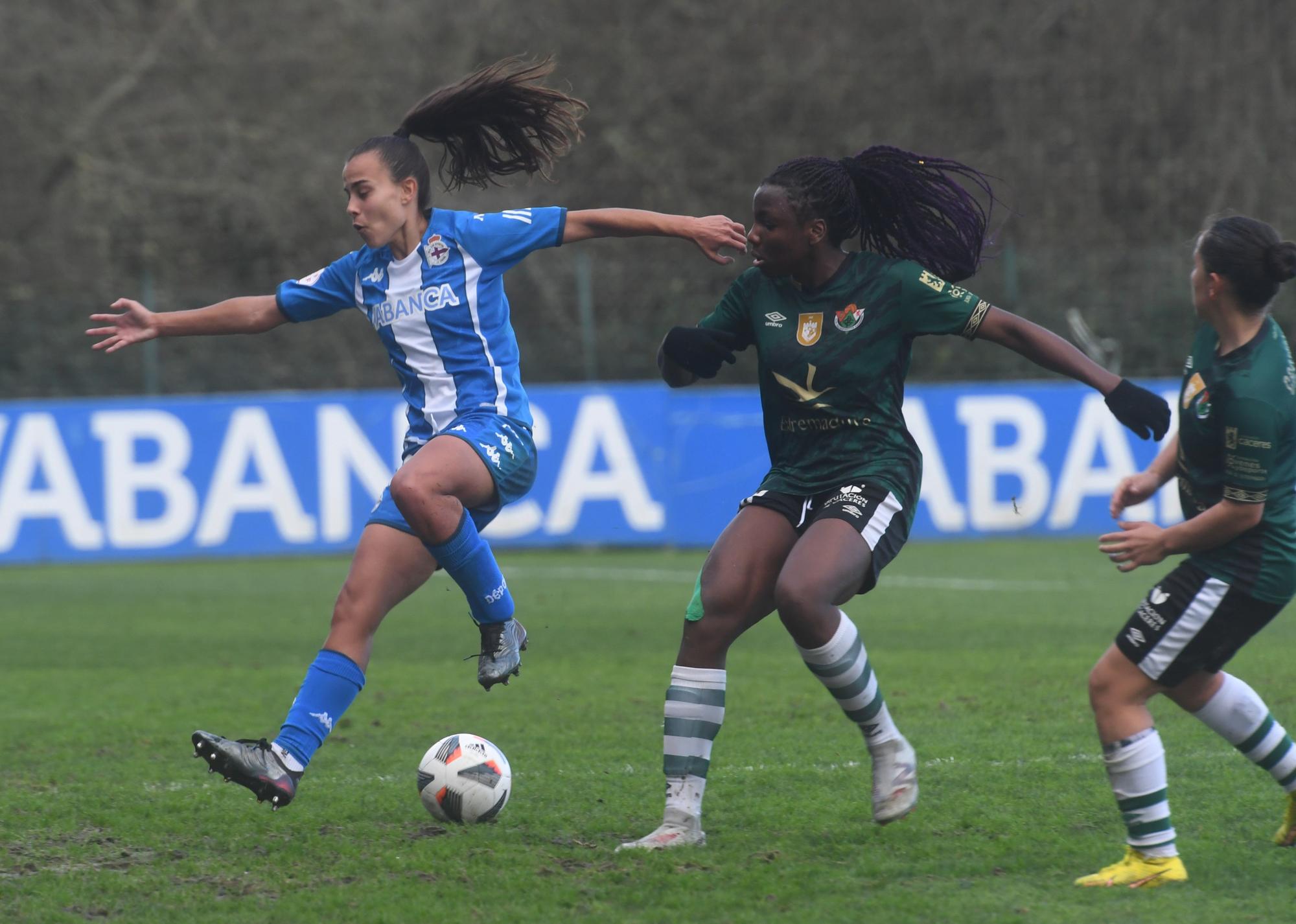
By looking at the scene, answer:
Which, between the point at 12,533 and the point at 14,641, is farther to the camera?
the point at 12,533

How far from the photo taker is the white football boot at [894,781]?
480 centimetres

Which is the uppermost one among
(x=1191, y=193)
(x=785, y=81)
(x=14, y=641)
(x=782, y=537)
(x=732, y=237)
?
(x=785, y=81)

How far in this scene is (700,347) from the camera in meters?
4.97

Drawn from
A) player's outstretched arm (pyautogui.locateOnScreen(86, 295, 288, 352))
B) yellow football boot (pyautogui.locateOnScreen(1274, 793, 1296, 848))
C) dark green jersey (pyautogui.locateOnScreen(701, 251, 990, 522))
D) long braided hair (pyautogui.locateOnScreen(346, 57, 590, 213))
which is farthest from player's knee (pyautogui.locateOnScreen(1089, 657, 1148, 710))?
player's outstretched arm (pyautogui.locateOnScreen(86, 295, 288, 352))

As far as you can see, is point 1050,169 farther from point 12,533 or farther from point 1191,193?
point 12,533

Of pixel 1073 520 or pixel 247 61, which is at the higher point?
pixel 247 61

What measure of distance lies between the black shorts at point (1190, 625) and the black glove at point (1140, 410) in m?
0.41

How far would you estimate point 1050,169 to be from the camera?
20.9 meters

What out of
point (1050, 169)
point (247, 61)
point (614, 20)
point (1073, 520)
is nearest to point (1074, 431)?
point (1073, 520)

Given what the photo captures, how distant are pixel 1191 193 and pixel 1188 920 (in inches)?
720

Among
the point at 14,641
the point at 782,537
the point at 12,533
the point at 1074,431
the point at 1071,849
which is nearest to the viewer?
the point at 1071,849

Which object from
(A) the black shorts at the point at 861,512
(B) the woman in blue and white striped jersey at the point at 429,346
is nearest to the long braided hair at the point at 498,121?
(B) the woman in blue and white striped jersey at the point at 429,346

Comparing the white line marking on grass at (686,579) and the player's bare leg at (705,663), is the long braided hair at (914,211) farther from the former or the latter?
Answer: the white line marking on grass at (686,579)

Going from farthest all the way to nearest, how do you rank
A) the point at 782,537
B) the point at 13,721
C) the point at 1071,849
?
1. the point at 13,721
2. the point at 782,537
3. the point at 1071,849
